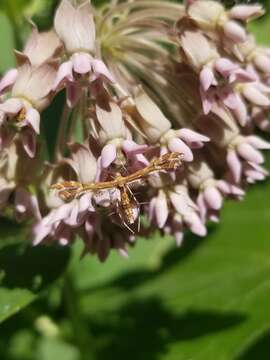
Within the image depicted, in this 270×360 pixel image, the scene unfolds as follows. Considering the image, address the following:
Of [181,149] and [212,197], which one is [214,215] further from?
[181,149]

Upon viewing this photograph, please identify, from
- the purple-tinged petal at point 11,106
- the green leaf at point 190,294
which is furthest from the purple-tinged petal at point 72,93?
the green leaf at point 190,294

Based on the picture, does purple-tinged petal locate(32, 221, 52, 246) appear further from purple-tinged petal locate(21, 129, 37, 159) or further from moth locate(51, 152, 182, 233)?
purple-tinged petal locate(21, 129, 37, 159)

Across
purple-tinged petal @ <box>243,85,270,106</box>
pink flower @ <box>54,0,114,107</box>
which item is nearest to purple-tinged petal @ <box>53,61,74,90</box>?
pink flower @ <box>54,0,114,107</box>

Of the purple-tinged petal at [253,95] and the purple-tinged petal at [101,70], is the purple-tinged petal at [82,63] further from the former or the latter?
the purple-tinged petal at [253,95]

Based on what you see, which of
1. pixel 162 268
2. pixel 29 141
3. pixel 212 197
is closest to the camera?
pixel 29 141

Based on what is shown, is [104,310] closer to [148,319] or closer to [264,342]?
[148,319]

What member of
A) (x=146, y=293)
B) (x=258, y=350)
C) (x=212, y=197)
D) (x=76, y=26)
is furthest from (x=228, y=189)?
(x=146, y=293)

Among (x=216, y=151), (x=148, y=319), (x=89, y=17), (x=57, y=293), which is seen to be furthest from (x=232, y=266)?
(x=89, y=17)
